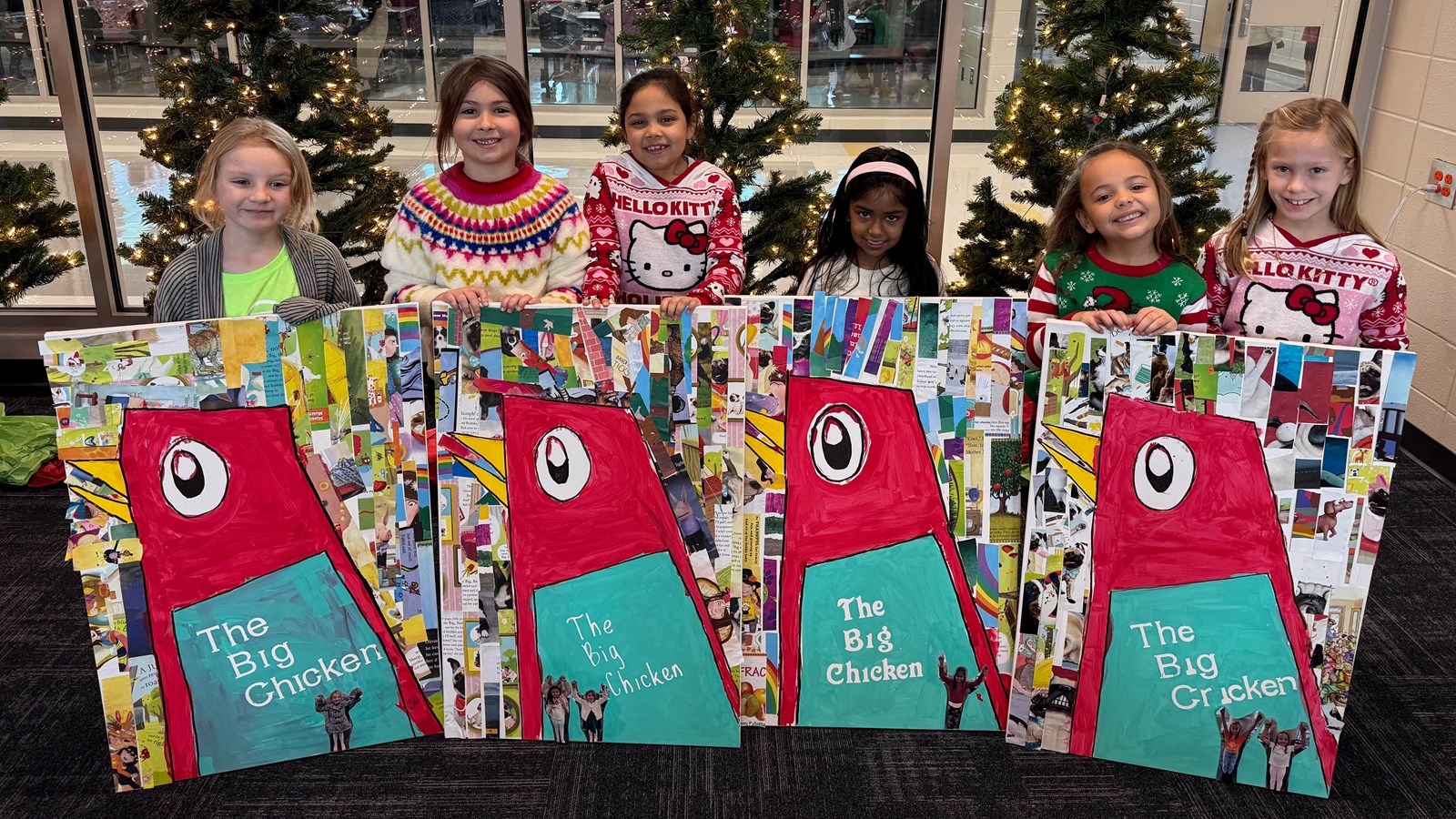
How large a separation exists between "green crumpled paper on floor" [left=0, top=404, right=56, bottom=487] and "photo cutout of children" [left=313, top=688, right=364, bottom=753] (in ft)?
6.30

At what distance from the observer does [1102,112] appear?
3.41m

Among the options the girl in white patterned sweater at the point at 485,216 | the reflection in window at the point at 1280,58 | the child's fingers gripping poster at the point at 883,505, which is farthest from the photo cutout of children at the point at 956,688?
the reflection in window at the point at 1280,58

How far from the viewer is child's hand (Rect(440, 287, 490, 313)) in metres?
2.06

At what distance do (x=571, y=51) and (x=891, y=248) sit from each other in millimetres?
2269

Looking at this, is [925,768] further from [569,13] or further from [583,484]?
[569,13]

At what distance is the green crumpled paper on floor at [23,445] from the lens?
3428 millimetres

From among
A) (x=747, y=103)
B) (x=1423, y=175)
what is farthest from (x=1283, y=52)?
(x=747, y=103)

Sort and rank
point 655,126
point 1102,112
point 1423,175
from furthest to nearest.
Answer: point 1423,175 → point 1102,112 → point 655,126

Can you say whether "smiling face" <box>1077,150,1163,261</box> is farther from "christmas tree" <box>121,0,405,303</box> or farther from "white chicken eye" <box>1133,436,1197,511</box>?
"christmas tree" <box>121,0,405,303</box>

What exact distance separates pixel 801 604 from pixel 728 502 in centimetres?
28

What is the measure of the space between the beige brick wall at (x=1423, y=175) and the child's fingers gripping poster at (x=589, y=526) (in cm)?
281

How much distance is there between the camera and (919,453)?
7.07 ft

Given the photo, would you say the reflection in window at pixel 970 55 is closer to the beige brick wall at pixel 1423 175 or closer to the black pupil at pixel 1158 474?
the beige brick wall at pixel 1423 175

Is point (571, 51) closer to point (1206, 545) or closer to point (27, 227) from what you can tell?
point (27, 227)
